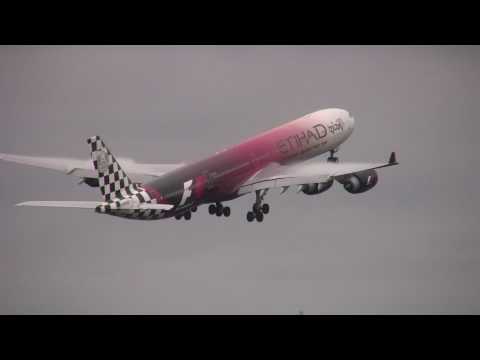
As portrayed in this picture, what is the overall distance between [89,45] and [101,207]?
20.4ft

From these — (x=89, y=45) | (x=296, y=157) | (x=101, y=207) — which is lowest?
(x=101, y=207)

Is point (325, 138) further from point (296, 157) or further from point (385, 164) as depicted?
point (385, 164)

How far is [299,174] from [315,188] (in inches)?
28.1

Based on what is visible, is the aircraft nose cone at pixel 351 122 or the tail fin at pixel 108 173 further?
the aircraft nose cone at pixel 351 122

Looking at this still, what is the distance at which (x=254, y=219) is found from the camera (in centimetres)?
4003

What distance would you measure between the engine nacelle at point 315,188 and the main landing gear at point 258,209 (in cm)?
142

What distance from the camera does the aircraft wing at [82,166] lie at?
39062 millimetres

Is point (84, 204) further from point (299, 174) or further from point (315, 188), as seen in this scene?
point (315, 188)

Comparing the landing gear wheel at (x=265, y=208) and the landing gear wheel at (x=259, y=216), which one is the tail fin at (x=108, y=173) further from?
the landing gear wheel at (x=265, y=208)

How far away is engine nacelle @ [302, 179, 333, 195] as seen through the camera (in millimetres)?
40625

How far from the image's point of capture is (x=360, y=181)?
40.4m

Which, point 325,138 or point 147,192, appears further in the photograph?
point 325,138

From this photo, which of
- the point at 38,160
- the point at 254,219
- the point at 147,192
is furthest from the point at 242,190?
the point at 38,160

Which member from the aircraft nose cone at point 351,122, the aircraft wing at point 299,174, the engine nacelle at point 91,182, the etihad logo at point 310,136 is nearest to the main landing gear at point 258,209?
the aircraft wing at point 299,174
